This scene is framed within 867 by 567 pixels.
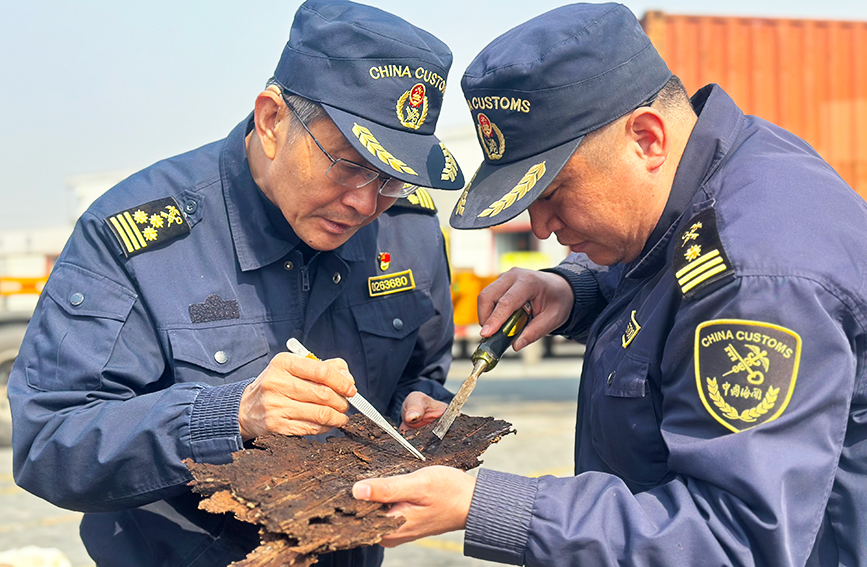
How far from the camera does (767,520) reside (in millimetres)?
1354

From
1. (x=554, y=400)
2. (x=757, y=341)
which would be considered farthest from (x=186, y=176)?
(x=554, y=400)

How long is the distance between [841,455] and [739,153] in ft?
2.14

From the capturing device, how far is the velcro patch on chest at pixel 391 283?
7.96ft

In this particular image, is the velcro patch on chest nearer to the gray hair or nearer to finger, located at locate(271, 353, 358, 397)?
the gray hair

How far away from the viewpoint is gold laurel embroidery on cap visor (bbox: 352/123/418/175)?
1998 millimetres

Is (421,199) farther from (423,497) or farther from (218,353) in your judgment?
(423,497)

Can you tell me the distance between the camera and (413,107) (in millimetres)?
2107

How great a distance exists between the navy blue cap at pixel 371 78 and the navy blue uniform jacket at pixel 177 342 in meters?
0.38

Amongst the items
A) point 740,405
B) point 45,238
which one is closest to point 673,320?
point 740,405

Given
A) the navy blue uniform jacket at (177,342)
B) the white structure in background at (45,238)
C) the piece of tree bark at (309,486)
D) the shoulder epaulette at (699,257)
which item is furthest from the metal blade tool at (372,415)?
the white structure in background at (45,238)

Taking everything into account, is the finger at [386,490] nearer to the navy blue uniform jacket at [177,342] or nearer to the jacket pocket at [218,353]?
the navy blue uniform jacket at [177,342]

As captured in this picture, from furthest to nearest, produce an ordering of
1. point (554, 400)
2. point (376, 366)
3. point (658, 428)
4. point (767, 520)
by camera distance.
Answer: point (554, 400), point (376, 366), point (658, 428), point (767, 520)

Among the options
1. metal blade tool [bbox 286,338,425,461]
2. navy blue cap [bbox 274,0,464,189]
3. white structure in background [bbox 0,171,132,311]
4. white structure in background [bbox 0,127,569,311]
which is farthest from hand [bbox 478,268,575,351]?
white structure in background [bbox 0,171,132,311]

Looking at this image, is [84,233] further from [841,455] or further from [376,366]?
[841,455]
